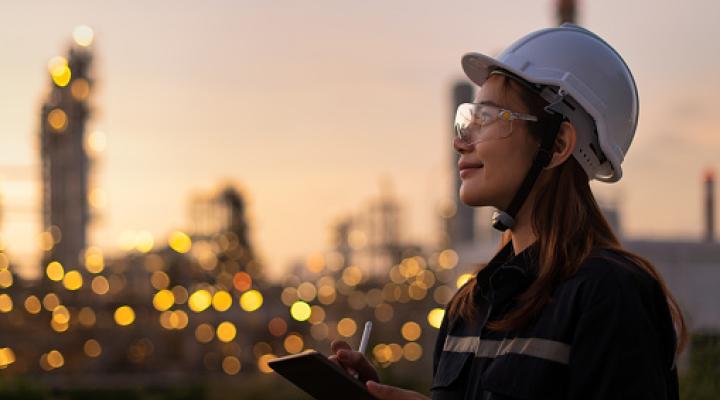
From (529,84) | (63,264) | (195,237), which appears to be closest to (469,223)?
(63,264)

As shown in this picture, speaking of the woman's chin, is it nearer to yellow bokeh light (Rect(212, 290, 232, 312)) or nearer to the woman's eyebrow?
the woman's eyebrow

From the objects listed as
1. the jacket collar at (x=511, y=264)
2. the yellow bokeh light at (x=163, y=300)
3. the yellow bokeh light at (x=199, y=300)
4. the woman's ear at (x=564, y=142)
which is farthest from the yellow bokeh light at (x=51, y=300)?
the woman's ear at (x=564, y=142)

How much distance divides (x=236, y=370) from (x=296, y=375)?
35.4 metres

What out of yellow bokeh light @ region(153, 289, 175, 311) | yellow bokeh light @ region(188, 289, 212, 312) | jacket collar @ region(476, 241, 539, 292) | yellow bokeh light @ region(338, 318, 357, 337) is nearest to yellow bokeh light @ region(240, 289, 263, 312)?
yellow bokeh light @ region(188, 289, 212, 312)

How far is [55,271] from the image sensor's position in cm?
3625

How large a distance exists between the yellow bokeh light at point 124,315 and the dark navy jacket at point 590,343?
3367 cm

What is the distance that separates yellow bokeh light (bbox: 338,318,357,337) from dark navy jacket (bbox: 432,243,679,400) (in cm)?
3666

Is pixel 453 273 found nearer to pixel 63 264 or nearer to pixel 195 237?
pixel 63 264

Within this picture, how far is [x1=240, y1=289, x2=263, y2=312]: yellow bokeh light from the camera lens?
37.3m

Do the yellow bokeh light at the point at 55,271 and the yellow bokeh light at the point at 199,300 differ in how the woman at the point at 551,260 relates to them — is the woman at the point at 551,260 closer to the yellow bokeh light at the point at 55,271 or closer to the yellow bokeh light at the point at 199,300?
the yellow bokeh light at the point at 55,271

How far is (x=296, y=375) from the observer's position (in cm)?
336

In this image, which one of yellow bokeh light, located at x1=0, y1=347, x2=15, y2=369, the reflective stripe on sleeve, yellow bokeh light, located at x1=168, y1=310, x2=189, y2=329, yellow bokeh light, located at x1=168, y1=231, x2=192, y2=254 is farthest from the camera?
yellow bokeh light, located at x1=168, y1=231, x2=192, y2=254

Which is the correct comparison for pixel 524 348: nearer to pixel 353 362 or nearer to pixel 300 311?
pixel 353 362

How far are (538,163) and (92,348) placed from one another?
3413cm
